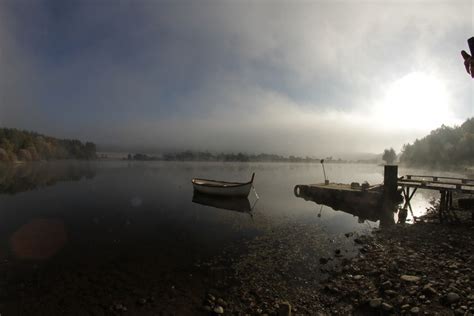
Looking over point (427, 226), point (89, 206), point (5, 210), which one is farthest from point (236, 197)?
point (5, 210)

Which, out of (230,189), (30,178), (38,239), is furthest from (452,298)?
(30,178)

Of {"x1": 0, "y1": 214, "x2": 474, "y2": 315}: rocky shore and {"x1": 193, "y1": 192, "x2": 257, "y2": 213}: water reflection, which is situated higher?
{"x1": 0, "y1": 214, "x2": 474, "y2": 315}: rocky shore

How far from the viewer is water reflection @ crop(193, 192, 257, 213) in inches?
1225

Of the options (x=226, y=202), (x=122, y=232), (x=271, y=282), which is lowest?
(x=226, y=202)

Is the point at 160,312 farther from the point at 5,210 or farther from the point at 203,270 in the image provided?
the point at 5,210

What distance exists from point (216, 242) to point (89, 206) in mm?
21979

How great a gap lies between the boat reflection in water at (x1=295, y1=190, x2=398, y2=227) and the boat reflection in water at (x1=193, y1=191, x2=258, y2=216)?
964 centimetres

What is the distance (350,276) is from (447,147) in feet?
513

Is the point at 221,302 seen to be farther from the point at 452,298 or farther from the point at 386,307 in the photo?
the point at 452,298

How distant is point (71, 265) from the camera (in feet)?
43.8

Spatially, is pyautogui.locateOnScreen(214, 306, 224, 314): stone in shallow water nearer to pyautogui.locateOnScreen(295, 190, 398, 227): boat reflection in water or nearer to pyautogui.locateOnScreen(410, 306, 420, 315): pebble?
pyautogui.locateOnScreen(410, 306, 420, 315): pebble

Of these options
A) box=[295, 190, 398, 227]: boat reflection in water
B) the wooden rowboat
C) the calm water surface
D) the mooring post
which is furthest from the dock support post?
the wooden rowboat

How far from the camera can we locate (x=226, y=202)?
36.0m

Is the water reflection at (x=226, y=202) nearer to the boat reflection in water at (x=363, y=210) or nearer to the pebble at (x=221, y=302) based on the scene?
the boat reflection in water at (x=363, y=210)
